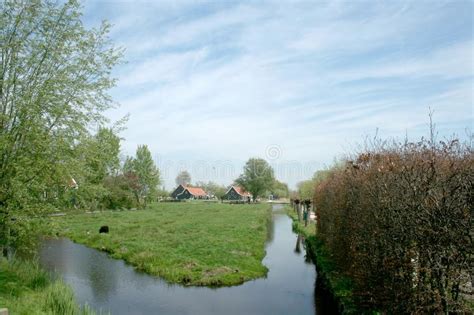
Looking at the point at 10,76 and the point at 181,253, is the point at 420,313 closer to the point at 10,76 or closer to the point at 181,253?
the point at 10,76

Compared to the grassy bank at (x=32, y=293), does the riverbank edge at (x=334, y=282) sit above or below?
below

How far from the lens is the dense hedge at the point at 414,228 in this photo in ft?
18.2

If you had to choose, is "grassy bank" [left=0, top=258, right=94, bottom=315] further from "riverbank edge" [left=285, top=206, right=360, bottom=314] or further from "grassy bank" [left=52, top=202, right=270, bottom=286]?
"riverbank edge" [left=285, top=206, right=360, bottom=314]

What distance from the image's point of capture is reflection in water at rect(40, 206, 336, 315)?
11336 mm

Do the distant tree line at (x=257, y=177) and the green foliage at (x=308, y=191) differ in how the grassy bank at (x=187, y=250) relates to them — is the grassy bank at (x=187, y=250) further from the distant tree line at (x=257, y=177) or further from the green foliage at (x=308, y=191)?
the distant tree line at (x=257, y=177)

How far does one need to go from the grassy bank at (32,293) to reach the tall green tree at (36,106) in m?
1.12

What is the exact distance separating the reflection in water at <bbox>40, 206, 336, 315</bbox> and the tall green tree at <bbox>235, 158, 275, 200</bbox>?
70397 mm

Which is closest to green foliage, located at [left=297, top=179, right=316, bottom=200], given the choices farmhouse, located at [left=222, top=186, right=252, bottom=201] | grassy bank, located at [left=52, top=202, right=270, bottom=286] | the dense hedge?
grassy bank, located at [left=52, top=202, right=270, bottom=286]

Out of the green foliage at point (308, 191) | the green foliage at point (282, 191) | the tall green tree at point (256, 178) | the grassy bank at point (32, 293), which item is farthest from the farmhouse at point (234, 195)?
the grassy bank at point (32, 293)

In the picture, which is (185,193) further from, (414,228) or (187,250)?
(414,228)

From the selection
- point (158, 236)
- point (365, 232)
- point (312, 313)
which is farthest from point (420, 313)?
point (158, 236)

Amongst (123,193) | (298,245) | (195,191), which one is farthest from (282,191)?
(298,245)

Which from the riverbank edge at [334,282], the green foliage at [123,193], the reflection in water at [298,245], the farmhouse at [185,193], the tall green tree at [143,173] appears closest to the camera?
the riverbank edge at [334,282]

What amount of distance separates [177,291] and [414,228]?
29.9ft
